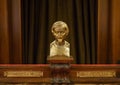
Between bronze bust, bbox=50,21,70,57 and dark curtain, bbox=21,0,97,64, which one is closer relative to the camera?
bronze bust, bbox=50,21,70,57

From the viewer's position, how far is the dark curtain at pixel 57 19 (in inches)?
187

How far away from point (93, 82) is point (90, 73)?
0.31 ft

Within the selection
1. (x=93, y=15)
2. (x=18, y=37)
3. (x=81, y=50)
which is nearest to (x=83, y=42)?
(x=81, y=50)

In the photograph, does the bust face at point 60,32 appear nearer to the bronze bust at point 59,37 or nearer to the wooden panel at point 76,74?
the bronze bust at point 59,37

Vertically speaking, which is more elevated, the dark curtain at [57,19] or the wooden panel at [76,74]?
the dark curtain at [57,19]

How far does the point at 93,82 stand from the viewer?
2.74 m

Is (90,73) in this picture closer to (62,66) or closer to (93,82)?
(93,82)

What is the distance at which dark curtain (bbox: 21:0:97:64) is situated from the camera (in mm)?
4758

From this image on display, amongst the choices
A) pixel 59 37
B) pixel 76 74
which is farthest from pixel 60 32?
pixel 76 74

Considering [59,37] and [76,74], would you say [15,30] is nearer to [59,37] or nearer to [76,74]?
[59,37]

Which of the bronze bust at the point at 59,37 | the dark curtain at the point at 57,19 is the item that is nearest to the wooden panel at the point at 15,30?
the dark curtain at the point at 57,19

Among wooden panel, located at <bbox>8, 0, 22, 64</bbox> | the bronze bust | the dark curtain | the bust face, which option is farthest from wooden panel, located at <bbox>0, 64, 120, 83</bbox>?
the dark curtain

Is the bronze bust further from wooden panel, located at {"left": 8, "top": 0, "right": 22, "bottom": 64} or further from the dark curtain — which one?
the dark curtain

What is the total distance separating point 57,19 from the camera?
4.81 metres
